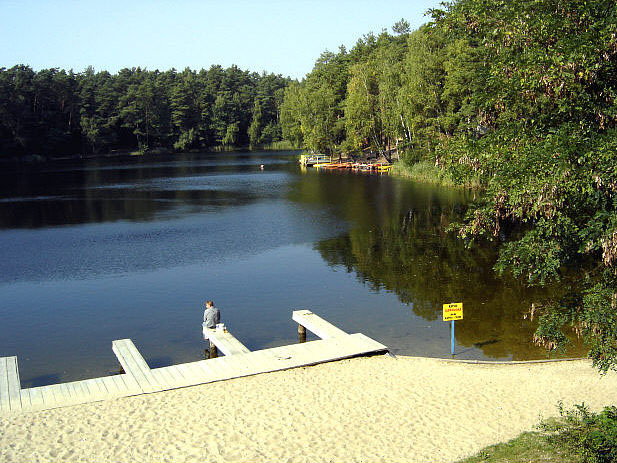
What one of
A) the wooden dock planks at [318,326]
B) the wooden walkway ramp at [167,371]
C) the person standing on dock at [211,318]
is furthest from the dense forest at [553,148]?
the person standing on dock at [211,318]

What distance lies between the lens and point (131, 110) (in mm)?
130875

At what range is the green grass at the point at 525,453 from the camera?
959 cm

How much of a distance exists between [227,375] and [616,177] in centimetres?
962

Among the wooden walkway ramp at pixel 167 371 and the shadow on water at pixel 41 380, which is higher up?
the wooden walkway ramp at pixel 167 371

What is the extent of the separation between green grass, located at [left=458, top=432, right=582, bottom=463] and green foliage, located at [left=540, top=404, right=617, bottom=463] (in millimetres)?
161

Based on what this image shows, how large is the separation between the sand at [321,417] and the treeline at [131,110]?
370 ft

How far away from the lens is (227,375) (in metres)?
14.2

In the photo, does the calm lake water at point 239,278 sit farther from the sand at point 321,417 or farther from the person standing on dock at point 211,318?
the sand at point 321,417

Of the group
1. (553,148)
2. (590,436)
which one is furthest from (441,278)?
(590,436)

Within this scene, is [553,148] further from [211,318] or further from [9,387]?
[9,387]

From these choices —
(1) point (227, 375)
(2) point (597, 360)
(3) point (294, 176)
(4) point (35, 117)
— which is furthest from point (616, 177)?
(4) point (35, 117)

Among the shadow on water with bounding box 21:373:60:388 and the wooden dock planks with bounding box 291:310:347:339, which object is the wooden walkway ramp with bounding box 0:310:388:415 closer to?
the wooden dock planks with bounding box 291:310:347:339

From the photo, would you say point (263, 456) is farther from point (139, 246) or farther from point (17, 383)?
point (139, 246)

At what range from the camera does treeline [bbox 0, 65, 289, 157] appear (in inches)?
4491
